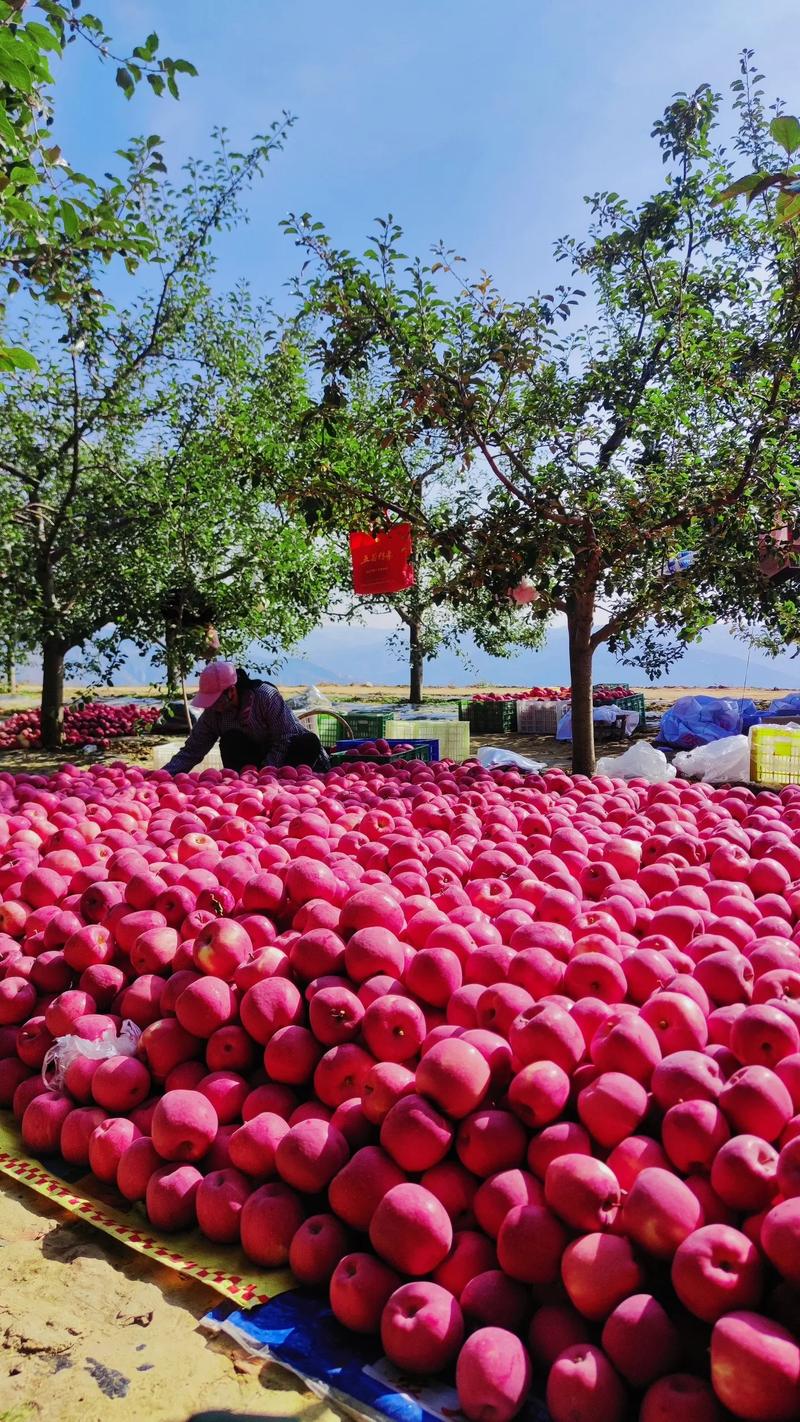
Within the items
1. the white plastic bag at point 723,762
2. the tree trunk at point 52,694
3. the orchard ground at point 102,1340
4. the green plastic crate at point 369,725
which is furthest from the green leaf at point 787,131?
the tree trunk at point 52,694

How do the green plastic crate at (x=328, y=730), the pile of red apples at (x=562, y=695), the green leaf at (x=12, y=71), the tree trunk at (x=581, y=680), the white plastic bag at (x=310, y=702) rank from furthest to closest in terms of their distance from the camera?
the pile of red apples at (x=562, y=695) < the white plastic bag at (x=310, y=702) < the green plastic crate at (x=328, y=730) < the tree trunk at (x=581, y=680) < the green leaf at (x=12, y=71)

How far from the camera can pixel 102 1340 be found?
67.3 inches

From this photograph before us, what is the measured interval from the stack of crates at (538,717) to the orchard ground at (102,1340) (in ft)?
50.1

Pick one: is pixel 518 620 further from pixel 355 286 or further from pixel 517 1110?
pixel 517 1110

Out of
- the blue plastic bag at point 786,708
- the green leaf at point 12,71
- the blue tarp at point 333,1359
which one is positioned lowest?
the blue tarp at point 333,1359

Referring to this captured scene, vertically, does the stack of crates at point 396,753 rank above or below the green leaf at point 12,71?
below

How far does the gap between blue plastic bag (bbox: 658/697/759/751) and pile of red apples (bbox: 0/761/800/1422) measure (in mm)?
9383

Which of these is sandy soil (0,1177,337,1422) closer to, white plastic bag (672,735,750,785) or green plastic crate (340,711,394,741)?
white plastic bag (672,735,750,785)

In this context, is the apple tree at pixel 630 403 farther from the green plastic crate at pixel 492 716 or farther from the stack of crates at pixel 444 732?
the green plastic crate at pixel 492 716

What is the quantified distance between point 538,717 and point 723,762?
8470 mm

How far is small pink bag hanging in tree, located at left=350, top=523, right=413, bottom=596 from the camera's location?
7340 millimetres

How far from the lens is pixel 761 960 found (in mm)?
2102

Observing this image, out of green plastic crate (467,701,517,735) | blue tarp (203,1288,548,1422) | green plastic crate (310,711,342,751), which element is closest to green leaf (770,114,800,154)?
blue tarp (203,1288,548,1422)

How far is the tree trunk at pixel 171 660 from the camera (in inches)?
409
